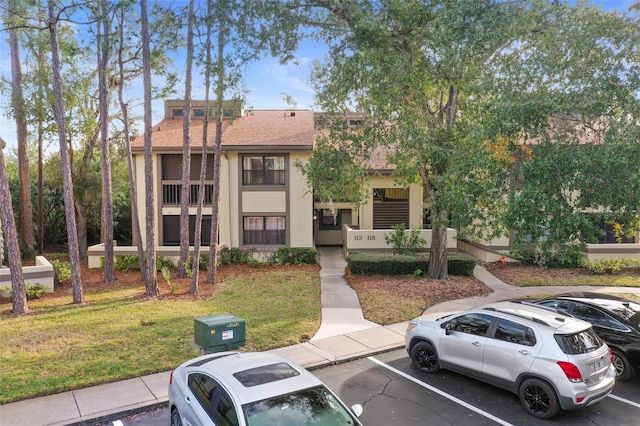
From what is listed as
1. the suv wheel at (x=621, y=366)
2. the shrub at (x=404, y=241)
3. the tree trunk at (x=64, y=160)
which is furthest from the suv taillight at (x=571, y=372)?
the shrub at (x=404, y=241)

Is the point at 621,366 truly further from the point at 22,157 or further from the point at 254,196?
the point at 22,157

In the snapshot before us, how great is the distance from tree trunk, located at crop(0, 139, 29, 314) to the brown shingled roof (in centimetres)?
922

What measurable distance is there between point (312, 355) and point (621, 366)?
6309 mm

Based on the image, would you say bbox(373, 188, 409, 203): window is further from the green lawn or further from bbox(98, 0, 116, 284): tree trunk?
bbox(98, 0, 116, 284): tree trunk

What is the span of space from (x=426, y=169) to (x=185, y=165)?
9371 millimetres

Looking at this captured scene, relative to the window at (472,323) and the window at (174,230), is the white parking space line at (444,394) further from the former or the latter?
the window at (174,230)

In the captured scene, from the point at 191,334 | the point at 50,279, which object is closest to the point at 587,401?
the point at 191,334

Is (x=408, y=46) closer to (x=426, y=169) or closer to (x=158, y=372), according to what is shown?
(x=426, y=169)

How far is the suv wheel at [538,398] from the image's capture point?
6.98 metres

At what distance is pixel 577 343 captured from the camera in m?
7.19

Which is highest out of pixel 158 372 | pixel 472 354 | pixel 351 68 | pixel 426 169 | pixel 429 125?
pixel 351 68

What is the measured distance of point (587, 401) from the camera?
271 inches

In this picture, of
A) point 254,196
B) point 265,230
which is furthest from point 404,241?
point 254,196

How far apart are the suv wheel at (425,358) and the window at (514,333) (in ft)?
4.87
